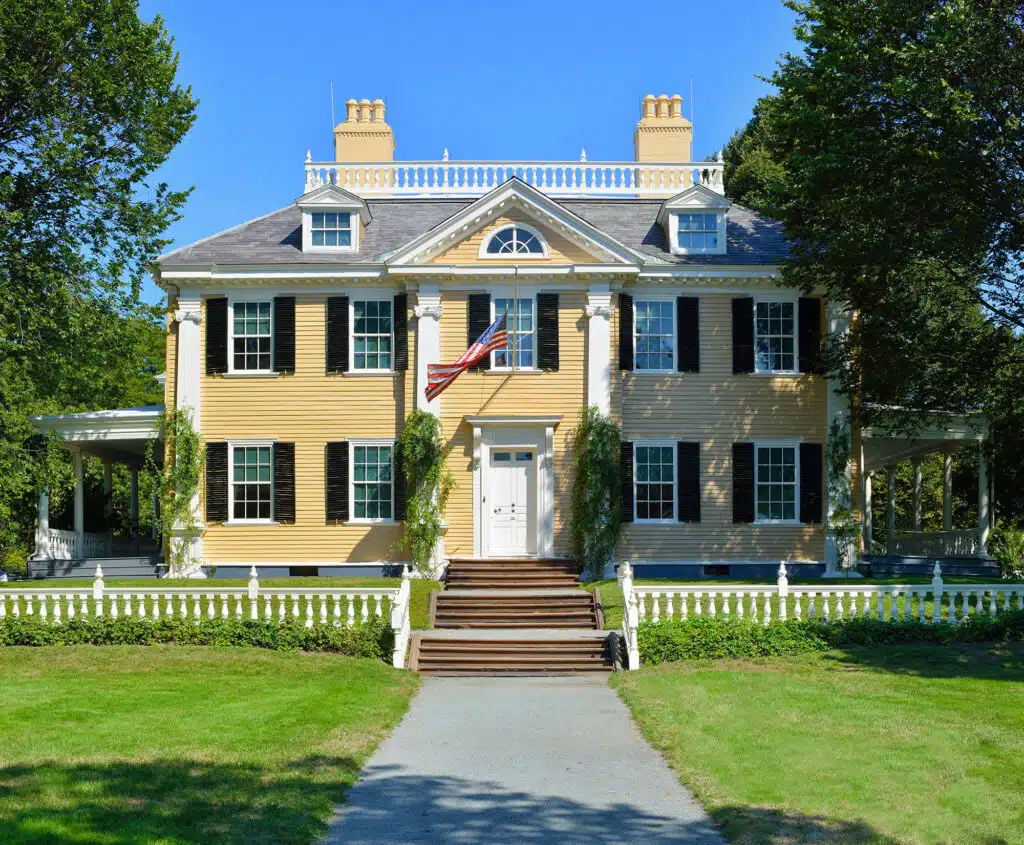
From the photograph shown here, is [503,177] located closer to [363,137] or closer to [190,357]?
[363,137]

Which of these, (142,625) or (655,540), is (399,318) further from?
(142,625)

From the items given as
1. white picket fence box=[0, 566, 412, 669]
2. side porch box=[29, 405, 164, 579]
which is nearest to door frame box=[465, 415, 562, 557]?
white picket fence box=[0, 566, 412, 669]

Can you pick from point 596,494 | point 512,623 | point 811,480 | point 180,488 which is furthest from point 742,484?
point 180,488

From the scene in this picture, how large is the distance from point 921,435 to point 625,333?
24.1 feet

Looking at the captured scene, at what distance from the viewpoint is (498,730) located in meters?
12.5

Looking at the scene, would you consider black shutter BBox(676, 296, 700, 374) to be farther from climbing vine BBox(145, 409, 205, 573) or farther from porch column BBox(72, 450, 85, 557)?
porch column BBox(72, 450, 85, 557)

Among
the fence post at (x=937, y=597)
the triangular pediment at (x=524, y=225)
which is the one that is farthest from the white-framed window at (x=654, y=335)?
the fence post at (x=937, y=597)

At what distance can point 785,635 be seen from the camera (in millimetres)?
17266

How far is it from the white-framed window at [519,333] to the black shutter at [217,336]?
571 cm

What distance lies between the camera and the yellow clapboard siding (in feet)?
81.0

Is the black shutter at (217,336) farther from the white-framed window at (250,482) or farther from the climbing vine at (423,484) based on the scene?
the climbing vine at (423,484)

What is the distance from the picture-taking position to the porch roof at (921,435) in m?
25.0

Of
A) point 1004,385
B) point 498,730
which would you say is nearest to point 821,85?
point 1004,385

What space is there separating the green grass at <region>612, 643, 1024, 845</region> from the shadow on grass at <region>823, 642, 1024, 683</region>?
0.09 ft
